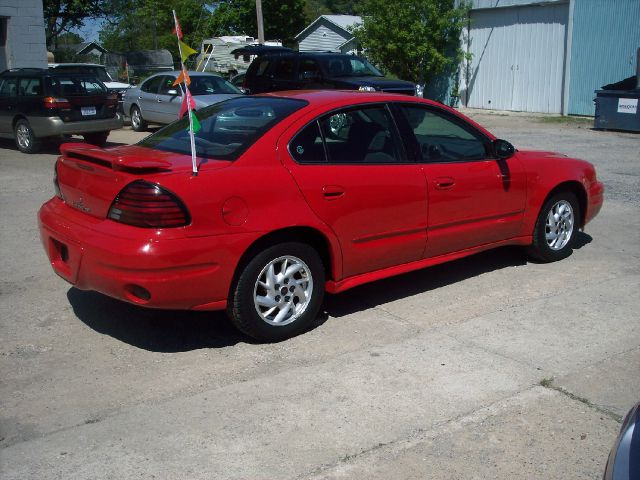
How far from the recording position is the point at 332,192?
5207 millimetres

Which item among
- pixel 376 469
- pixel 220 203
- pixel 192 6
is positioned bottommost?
pixel 376 469

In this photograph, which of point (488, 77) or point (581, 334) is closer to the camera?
point (581, 334)

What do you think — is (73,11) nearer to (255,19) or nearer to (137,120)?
(255,19)

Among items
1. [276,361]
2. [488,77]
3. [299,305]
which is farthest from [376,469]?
[488,77]

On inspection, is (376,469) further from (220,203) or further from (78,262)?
(78,262)

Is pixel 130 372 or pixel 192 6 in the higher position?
pixel 192 6

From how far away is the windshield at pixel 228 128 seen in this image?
204 inches

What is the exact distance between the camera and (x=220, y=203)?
4.71 meters

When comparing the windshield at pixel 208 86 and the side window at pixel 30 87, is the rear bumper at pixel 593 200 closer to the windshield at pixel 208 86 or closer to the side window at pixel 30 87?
the side window at pixel 30 87

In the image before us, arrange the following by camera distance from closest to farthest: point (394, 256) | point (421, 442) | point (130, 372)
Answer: point (421, 442)
point (130, 372)
point (394, 256)

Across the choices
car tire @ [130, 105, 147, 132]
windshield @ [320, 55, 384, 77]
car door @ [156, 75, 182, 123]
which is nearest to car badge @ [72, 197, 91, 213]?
windshield @ [320, 55, 384, 77]

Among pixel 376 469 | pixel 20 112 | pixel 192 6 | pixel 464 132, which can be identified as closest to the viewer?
pixel 376 469

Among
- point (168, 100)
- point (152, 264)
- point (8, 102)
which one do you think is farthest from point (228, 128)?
point (168, 100)

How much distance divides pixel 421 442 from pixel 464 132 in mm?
3142
